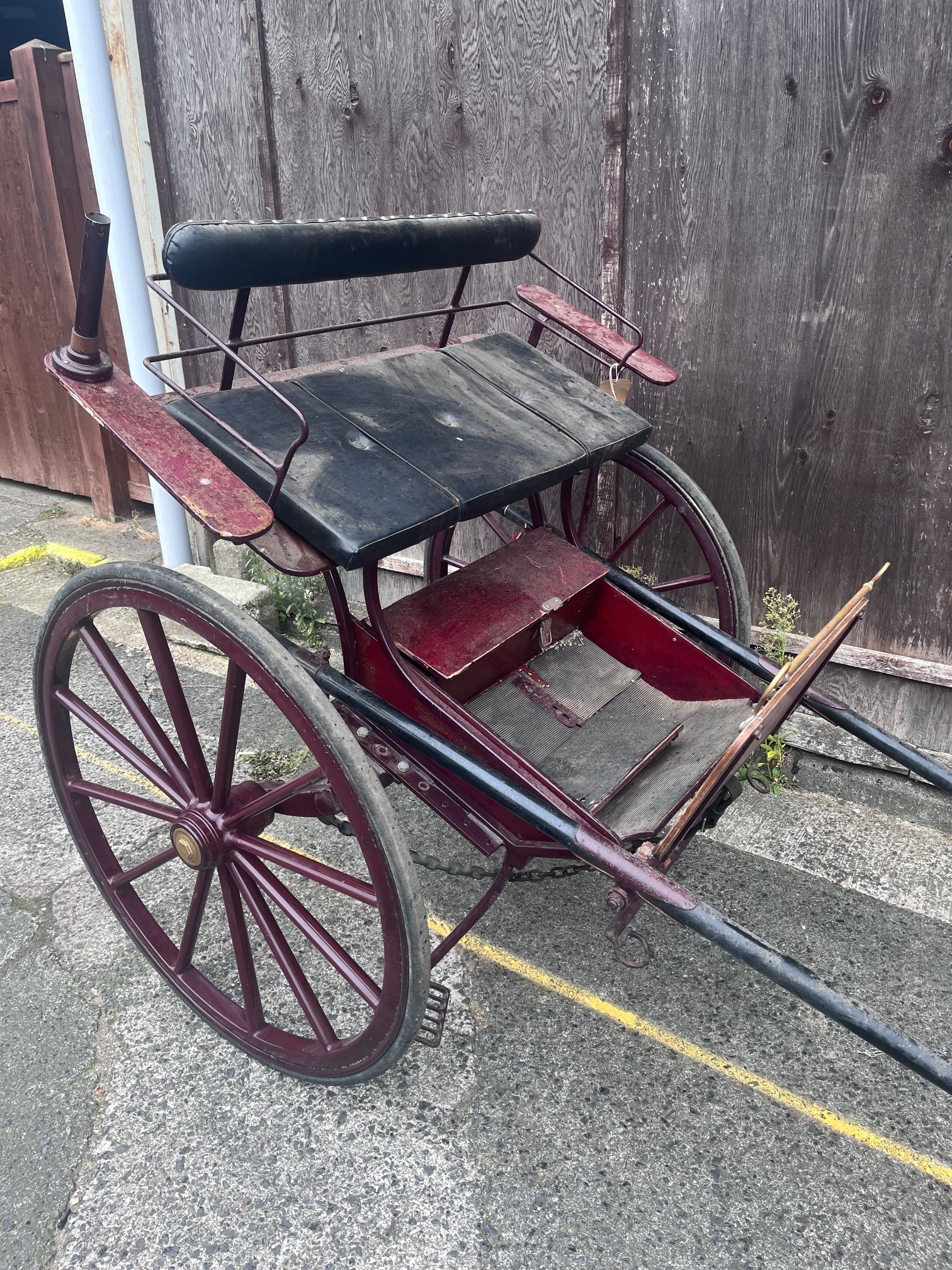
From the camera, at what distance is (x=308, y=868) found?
1766mm

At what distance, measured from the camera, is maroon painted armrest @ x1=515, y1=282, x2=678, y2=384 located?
238cm

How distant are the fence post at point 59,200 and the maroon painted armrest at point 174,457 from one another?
11.0 feet

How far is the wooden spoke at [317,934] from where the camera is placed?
67.3 inches

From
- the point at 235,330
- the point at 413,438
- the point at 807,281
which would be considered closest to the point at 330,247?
the point at 235,330

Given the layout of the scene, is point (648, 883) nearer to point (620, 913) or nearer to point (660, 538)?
point (620, 913)

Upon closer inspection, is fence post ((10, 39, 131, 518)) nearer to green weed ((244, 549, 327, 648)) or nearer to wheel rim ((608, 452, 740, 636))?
green weed ((244, 549, 327, 648))

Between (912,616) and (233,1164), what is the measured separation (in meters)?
2.40

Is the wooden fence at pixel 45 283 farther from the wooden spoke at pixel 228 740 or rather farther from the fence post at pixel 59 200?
the wooden spoke at pixel 228 740

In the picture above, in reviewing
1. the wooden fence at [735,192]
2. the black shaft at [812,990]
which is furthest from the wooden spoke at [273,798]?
the wooden fence at [735,192]

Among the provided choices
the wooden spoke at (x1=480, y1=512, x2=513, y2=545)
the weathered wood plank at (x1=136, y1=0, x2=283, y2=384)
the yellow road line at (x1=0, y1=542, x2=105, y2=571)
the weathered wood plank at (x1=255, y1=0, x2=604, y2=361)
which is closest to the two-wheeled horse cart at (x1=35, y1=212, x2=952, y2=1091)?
the wooden spoke at (x1=480, y1=512, x2=513, y2=545)

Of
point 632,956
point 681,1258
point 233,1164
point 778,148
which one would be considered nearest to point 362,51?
point 778,148

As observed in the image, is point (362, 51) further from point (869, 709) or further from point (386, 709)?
point (869, 709)

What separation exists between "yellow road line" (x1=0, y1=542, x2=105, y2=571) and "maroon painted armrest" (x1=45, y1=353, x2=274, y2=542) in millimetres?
2827

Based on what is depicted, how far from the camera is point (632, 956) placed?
87.1 inches
